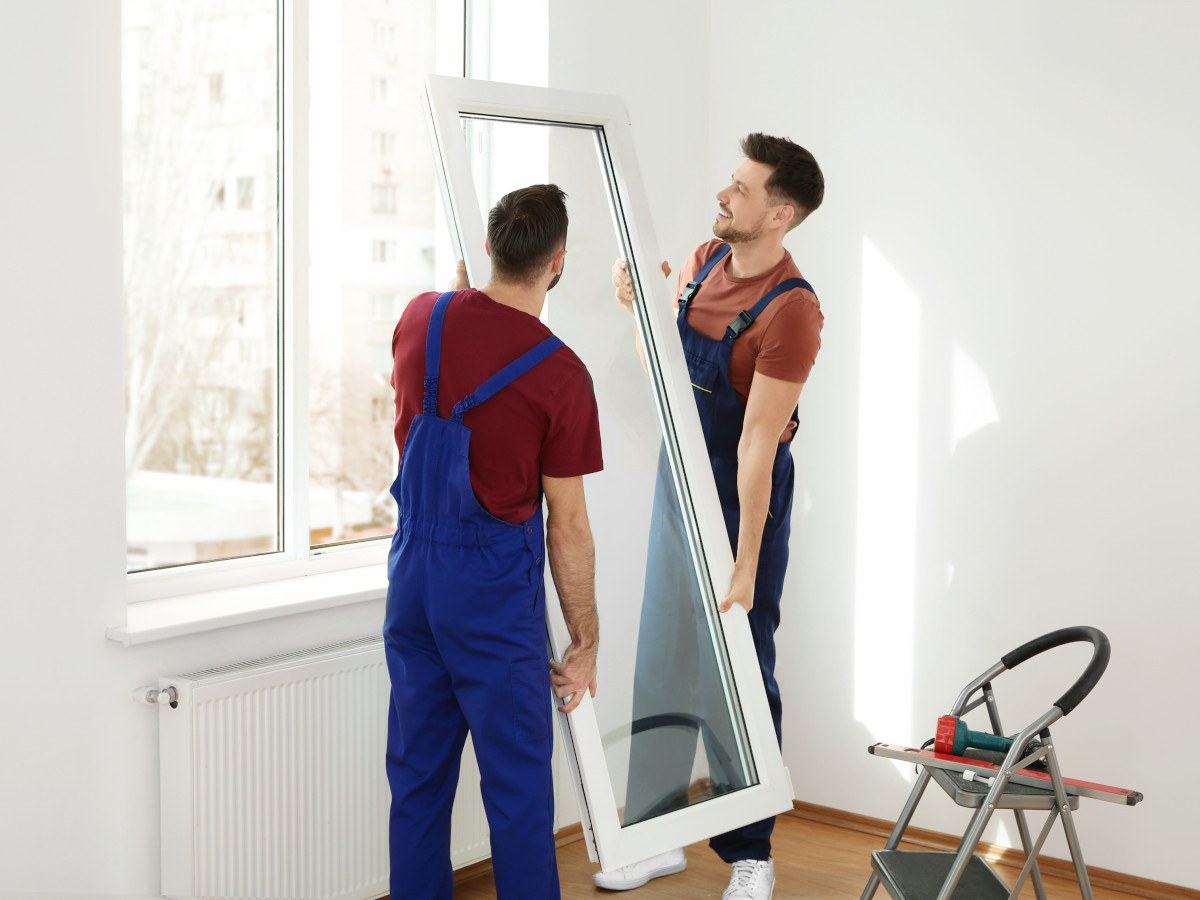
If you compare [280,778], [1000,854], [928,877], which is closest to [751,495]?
[928,877]

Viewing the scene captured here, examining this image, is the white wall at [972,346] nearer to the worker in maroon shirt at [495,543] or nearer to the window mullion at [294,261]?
the window mullion at [294,261]

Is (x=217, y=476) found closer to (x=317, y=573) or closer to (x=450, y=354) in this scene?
(x=317, y=573)

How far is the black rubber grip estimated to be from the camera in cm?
244

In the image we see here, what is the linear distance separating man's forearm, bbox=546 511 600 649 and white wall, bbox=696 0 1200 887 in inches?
58.2

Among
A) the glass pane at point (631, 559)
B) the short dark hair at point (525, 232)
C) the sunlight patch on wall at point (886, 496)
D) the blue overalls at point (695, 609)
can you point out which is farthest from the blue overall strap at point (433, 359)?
the sunlight patch on wall at point (886, 496)

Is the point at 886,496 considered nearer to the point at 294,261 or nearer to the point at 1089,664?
the point at 1089,664

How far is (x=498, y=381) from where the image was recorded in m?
2.17

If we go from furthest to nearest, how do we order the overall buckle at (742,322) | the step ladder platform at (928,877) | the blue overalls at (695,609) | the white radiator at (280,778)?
the overall buckle at (742,322) → the blue overalls at (695,609) → the step ladder platform at (928,877) → the white radiator at (280,778)

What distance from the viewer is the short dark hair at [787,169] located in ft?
9.25

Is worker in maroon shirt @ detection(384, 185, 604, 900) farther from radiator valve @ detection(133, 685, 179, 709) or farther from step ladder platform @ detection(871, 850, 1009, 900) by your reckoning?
step ladder platform @ detection(871, 850, 1009, 900)

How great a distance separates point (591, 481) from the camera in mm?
2672

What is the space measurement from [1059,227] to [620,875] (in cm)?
207

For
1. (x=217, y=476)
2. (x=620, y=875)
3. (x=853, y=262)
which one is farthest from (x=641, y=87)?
(x=620, y=875)

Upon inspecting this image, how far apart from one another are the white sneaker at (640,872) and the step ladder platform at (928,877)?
23.7 inches
